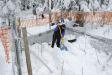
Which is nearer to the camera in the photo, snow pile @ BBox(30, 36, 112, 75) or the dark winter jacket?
snow pile @ BBox(30, 36, 112, 75)

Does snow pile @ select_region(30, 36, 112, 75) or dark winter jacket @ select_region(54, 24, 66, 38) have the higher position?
dark winter jacket @ select_region(54, 24, 66, 38)

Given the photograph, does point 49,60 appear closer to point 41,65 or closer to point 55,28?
point 41,65

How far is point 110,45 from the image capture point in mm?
10242

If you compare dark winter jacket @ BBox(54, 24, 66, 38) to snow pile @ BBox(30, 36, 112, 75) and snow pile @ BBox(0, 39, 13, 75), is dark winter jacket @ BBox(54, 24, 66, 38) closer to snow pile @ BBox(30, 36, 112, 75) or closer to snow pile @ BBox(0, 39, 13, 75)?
snow pile @ BBox(30, 36, 112, 75)

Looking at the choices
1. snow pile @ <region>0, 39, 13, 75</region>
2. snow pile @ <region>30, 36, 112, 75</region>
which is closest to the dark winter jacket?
snow pile @ <region>30, 36, 112, 75</region>

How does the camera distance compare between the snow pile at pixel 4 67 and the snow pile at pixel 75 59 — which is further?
the snow pile at pixel 75 59

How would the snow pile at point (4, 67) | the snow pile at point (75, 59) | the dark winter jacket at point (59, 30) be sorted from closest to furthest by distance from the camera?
the snow pile at point (4, 67), the snow pile at point (75, 59), the dark winter jacket at point (59, 30)

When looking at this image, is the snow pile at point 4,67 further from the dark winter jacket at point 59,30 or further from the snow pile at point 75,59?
the dark winter jacket at point 59,30

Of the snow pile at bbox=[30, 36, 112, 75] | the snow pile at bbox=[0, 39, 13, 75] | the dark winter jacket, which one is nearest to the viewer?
the snow pile at bbox=[0, 39, 13, 75]

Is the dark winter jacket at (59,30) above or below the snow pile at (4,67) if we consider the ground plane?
above

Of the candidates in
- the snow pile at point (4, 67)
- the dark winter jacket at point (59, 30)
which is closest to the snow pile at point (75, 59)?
the dark winter jacket at point (59, 30)

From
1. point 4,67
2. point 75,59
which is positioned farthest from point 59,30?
point 4,67

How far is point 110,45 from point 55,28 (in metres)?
2.45

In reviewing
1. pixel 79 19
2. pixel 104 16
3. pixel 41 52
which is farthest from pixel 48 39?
pixel 104 16
